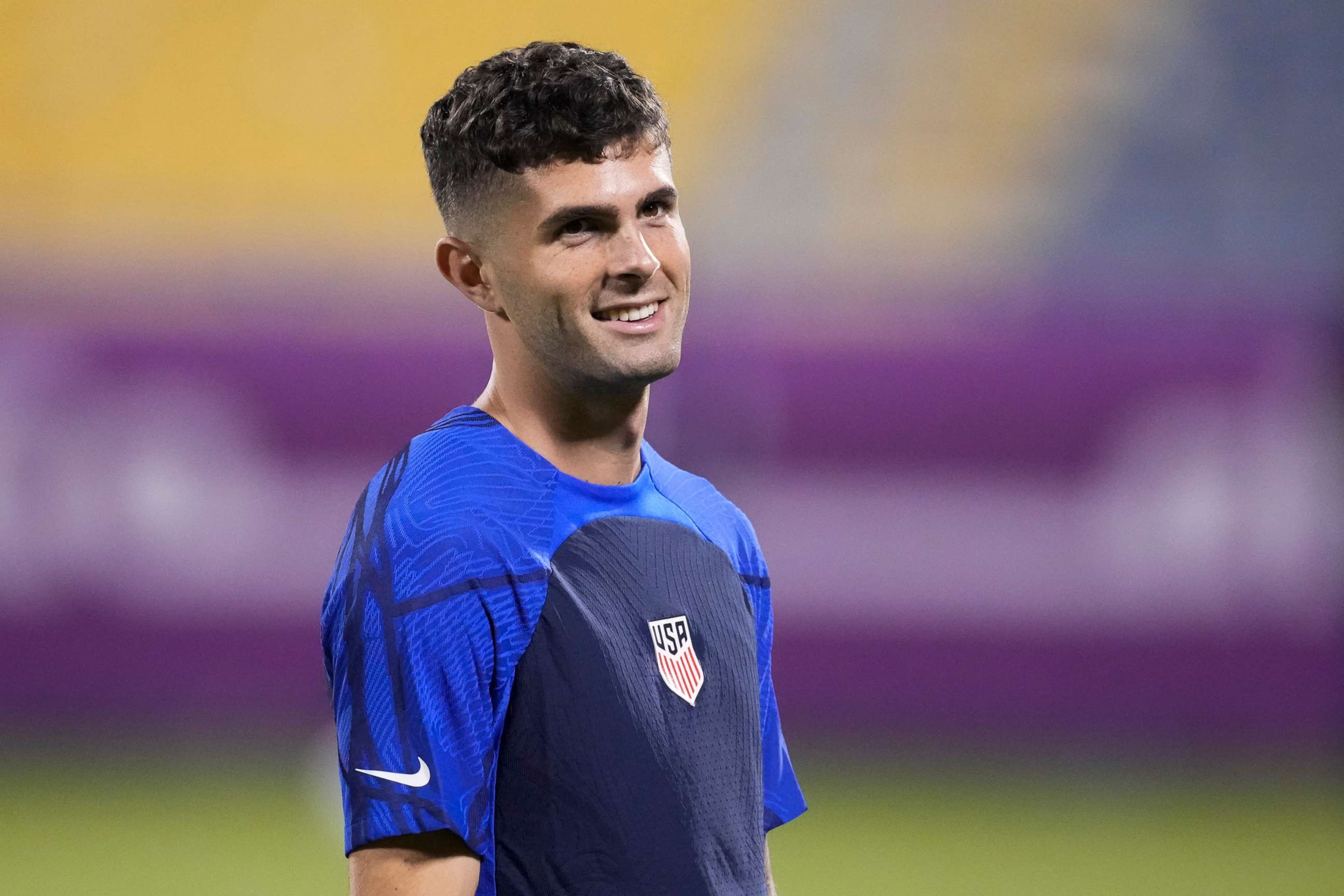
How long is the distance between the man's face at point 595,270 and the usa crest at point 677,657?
0.22 meters

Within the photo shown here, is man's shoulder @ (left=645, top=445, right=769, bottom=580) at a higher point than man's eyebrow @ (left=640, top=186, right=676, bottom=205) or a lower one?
lower

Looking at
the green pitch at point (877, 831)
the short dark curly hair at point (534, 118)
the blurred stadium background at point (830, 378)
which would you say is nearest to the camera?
the short dark curly hair at point (534, 118)

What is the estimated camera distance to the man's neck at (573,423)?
4.50 feet

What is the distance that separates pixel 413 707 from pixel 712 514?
461 millimetres

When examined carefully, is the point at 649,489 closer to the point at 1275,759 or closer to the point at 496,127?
the point at 496,127

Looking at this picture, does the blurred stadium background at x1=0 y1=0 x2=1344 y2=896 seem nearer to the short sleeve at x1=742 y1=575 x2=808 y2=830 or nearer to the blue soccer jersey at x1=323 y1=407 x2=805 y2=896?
the short sleeve at x1=742 y1=575 x2=808 y2=830

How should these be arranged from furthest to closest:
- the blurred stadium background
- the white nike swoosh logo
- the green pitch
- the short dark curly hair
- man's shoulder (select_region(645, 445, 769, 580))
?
the blurred stadium background < the green pitch < man's shoulder (select_region(645, 445, 769, 580)) < the short dark curly hair < the white nike swoosh logo

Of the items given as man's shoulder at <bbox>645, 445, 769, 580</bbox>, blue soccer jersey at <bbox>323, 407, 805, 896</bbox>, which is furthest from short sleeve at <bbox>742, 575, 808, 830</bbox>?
blue soccer jersey at <bbox>323, 407, 805, 896</bbox>

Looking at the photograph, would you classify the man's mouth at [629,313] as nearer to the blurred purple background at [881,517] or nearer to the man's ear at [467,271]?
the man's ear at [467,271]

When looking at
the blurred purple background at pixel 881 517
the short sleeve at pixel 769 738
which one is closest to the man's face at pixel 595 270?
the short sleeve at pixel 769 738

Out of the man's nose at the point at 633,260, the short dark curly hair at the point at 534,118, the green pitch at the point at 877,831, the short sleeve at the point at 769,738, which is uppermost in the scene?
the short dark curly hair at the point at 534,118

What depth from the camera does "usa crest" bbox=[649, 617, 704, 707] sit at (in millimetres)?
1319

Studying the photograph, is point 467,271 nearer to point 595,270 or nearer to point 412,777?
point 595,270

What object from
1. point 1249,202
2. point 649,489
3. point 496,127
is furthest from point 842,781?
point 496,127
